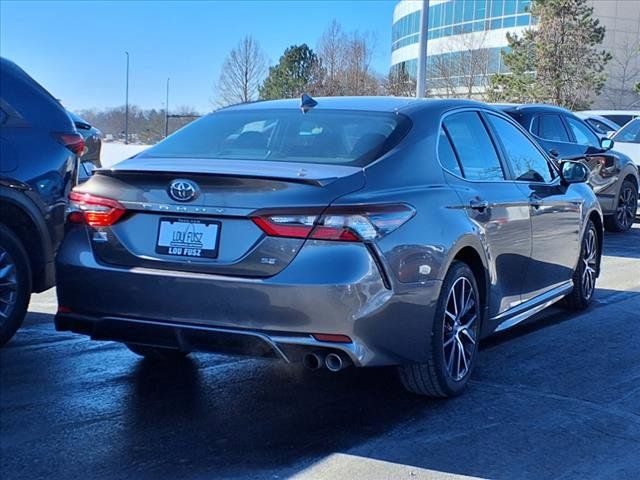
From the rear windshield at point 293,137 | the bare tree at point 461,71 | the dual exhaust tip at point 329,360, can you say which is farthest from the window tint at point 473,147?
the bare tree at point 461,71

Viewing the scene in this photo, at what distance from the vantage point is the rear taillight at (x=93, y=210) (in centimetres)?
397

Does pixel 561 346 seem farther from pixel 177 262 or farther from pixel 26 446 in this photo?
pixel 26 446

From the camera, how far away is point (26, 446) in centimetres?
379

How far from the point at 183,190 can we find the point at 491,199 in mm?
1955

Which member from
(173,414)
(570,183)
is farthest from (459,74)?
(173,414)

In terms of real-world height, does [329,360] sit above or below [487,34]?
below

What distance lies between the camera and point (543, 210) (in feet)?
18.4

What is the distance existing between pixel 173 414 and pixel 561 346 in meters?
2.90

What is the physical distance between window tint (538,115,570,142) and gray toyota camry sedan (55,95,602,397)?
661cm

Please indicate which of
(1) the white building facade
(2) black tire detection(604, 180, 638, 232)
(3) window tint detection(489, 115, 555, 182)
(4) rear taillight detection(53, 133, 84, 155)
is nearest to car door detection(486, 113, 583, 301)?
(3) window tint detection(489, 115, 555, 182)

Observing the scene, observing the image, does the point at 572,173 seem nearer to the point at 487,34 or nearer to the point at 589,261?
the point at 589,261

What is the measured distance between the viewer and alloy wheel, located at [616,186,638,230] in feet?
39.9

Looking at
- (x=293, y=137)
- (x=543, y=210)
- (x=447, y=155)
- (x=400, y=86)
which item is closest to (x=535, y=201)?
(x=543, y=210)

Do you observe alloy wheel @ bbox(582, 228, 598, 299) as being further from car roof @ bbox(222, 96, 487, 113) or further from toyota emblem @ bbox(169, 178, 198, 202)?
toyota emblem @ bbox(169, 178, 198, 202)
